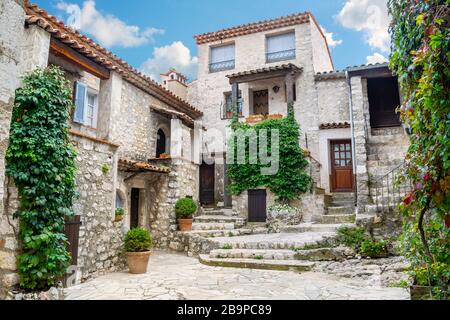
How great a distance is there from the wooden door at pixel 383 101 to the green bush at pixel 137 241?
9.69m

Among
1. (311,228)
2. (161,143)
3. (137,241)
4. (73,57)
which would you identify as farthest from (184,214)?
(73,57)

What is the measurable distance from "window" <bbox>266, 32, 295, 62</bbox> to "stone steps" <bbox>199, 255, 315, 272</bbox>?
10822 mm

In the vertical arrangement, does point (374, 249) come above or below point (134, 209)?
below

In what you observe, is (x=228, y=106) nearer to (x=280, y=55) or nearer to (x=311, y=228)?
(x=280, y=55)

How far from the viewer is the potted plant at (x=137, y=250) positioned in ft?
22.2

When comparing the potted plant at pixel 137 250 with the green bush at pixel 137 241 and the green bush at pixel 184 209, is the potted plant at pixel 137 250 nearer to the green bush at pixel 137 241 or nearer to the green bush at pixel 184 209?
the green bush at pixel 137 241

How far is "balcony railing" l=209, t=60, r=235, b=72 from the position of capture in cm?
1602

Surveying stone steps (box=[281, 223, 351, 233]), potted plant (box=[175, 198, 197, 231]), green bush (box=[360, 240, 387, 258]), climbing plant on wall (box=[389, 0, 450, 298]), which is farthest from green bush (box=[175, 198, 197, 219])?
climbing plant on wall (box=[389, 0, 450, 298])

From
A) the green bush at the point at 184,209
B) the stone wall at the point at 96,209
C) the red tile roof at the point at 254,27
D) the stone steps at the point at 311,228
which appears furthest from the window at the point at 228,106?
the stone wall at the point at 96,209

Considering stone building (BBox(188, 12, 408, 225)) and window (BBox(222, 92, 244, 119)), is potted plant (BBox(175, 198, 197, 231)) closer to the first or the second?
stone building (BBox(188, 12, 408, 225))

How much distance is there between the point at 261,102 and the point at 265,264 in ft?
32.4

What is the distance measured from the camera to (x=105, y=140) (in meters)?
8.44

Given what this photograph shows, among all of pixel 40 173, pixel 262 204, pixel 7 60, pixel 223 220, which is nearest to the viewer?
pixel 7 60
